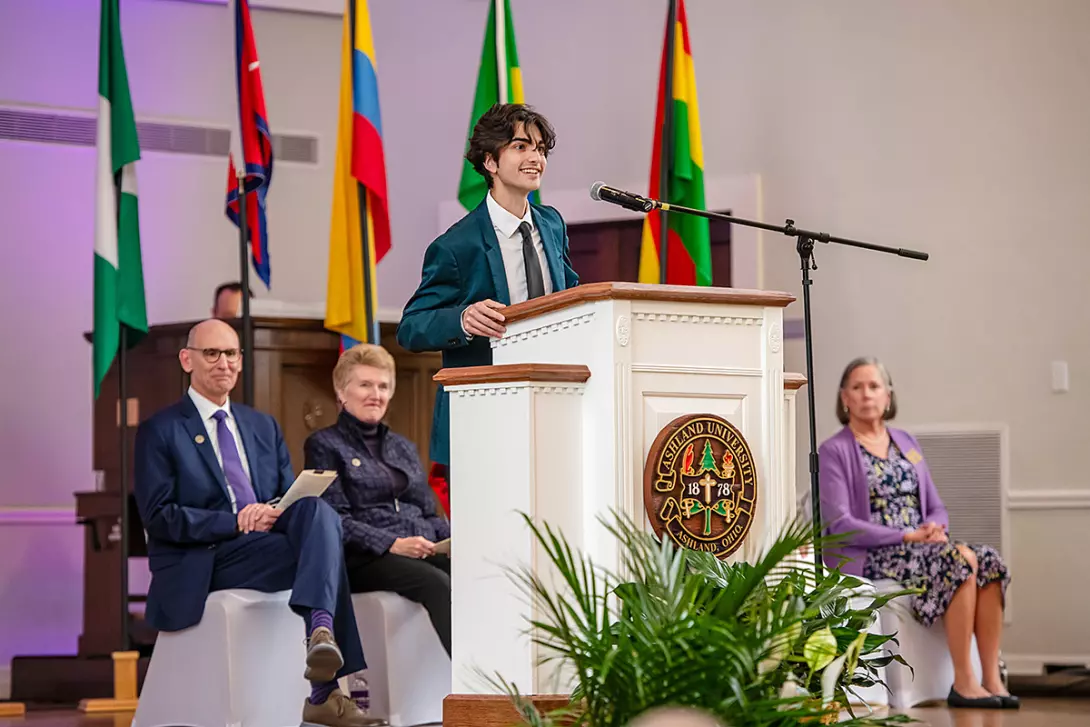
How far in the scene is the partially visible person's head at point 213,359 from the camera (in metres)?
4.16

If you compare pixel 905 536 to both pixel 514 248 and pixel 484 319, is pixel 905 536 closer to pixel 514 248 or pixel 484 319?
pixel 514 248

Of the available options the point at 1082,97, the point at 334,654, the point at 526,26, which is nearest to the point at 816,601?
the point at 334,654

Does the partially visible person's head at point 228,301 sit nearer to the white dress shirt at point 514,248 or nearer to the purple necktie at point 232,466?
the purple necktie at point 232,466

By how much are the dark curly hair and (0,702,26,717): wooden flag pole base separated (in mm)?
2877

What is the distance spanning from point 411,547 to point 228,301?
6.75 ft

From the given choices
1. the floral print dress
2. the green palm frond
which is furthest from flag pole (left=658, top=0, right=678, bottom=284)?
the green palm frond

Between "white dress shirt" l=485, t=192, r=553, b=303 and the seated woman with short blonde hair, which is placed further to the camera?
the seated woman with short blonde hair

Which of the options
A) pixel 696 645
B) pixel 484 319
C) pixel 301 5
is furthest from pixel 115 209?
pixel 696 645

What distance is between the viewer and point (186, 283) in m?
6.98

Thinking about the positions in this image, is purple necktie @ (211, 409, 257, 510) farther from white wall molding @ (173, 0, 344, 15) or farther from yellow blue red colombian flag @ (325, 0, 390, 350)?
white wall molding @ (173, 0, 344, 15)

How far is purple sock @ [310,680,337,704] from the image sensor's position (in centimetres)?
383

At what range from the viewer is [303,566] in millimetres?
3820

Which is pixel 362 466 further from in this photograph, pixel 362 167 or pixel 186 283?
pixel 186 283

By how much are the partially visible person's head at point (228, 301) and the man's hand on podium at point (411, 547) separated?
1794 millimetres
